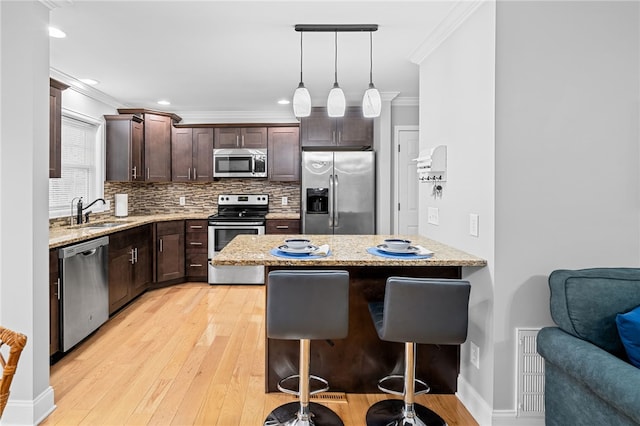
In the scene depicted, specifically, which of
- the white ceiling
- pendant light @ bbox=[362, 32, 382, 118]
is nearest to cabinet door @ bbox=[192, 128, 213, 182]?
the white ceiling

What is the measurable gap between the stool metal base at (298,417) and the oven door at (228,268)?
2940 mm

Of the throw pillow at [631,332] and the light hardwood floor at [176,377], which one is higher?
the throw pillow at [631,332]

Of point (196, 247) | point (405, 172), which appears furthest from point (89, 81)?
point (405, 172)

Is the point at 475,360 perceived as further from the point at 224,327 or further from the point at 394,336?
the point at 224,327

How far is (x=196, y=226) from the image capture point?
5.20 m

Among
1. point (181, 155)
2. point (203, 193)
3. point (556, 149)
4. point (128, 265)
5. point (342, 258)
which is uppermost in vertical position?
point (181, 155)

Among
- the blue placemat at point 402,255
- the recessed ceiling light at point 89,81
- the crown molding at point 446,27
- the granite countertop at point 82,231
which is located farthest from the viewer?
the recessed ceiling light at point 89,81

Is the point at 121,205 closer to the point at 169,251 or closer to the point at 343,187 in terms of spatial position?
the point at 169,251

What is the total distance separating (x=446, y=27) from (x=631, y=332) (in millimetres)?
2020

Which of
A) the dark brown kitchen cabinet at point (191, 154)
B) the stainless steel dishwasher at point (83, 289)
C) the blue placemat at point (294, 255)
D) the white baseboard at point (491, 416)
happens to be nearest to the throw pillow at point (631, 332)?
the white baseboard at point (491, 416)

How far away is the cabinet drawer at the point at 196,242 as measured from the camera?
5207mm

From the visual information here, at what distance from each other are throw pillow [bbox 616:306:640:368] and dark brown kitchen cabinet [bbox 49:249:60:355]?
11.0 ft

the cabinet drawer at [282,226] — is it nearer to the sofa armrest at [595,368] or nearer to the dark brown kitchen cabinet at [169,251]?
the dark brown kitchen cabinet at [169,251]

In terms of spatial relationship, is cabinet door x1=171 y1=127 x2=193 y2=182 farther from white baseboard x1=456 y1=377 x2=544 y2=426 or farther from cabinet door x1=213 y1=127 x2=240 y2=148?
white baseboard x1=456 y1=377 x2=544 y2=426
